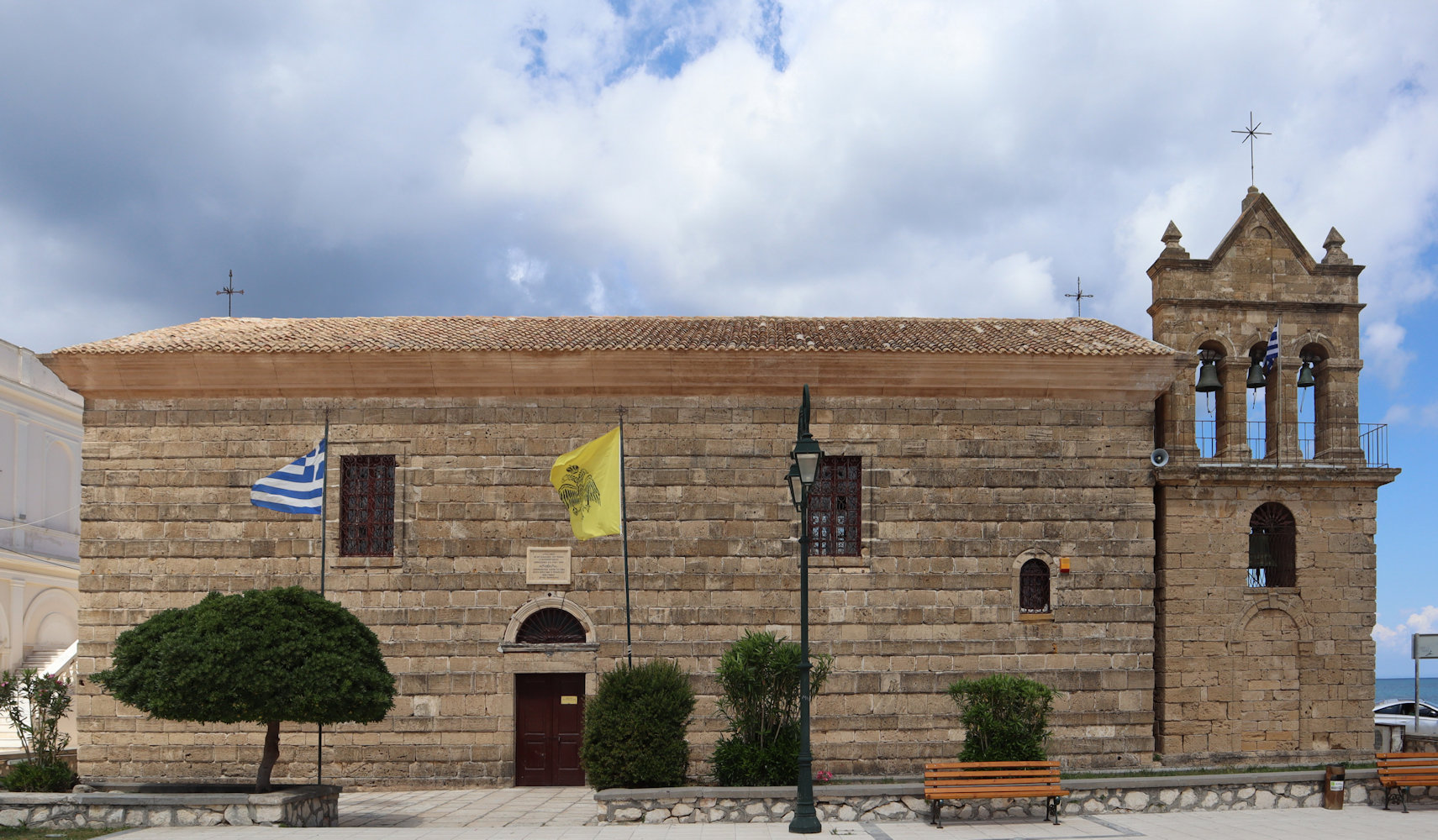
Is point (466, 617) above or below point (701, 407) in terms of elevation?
below

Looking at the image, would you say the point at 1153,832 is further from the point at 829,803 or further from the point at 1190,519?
the point at 1190,519

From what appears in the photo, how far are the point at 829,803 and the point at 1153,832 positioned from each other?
355cm

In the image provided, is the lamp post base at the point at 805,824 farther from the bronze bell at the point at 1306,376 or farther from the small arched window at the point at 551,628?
the bronze bell at the point at 1306,376

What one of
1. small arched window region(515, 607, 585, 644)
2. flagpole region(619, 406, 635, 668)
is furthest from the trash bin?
small arched window region(515, 607, 585, 644)

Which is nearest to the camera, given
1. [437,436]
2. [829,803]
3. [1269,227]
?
[829,803]

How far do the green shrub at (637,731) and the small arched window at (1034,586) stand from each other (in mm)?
6069

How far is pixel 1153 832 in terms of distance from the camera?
1206 cm

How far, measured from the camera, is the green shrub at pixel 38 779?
→ 13.8 metres

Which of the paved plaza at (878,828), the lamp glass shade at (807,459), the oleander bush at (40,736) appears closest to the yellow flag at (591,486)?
the paved plaza at (878,828)

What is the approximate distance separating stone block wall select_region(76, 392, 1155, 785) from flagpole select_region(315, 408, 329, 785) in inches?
5.0

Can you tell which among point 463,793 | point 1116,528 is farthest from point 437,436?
point 1116,528

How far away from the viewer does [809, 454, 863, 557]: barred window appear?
17.4m

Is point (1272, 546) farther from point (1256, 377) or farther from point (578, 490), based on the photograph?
point (578, 490)

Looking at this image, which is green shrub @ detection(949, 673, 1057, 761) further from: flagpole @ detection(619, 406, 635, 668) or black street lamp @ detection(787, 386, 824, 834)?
flagpole @ detection(619, 406, 635, 668)
